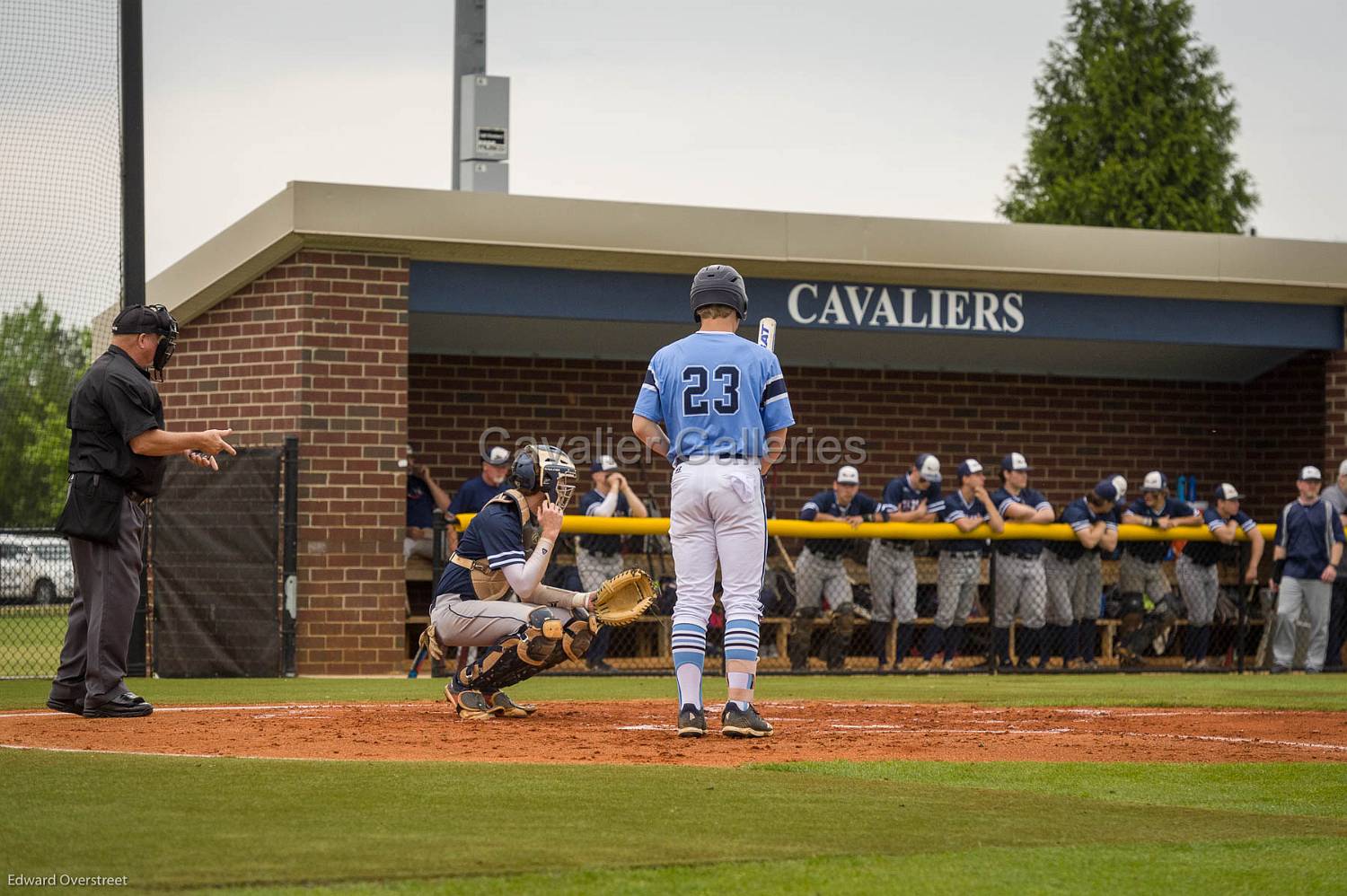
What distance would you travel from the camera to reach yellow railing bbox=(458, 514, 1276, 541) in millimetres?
A: 13781

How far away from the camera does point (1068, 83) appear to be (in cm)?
4731

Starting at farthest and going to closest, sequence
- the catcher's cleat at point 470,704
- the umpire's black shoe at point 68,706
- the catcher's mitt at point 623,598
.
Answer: the catcher's cleat at point 470,704 < the umpire's black shoe at point 68,706 < the catcher's mitt at point 623,598

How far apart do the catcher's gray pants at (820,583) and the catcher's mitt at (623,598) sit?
6.89m

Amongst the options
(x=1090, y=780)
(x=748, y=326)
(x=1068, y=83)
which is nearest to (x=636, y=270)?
(x=748, y=326)

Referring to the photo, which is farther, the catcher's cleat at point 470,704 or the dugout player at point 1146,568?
the dugout player at point 1146,568

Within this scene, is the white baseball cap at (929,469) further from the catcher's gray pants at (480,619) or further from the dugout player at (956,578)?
the catcher's gray pants at (480,619)

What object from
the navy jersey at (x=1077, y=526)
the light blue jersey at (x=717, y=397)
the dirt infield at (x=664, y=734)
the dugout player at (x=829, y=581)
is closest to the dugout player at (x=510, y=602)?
the dirt infield at (x=664, y=734)

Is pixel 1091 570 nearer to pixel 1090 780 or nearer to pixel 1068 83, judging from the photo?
pixel 1090 780

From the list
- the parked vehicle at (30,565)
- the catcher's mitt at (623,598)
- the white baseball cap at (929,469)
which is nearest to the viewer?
the catcher's mitt at (623,598)

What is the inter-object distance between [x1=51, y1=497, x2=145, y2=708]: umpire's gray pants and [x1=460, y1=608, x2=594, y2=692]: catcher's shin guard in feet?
5.53

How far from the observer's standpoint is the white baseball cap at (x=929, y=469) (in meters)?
15.6

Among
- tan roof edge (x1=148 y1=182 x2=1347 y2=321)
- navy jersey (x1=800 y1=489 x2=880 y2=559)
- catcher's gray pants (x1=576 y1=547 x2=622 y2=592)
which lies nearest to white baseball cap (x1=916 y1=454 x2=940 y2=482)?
navy jersey (x1=800 y1=489 x2=880 y2=559)

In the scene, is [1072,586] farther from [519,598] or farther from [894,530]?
[519,598]

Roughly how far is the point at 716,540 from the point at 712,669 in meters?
6.79
